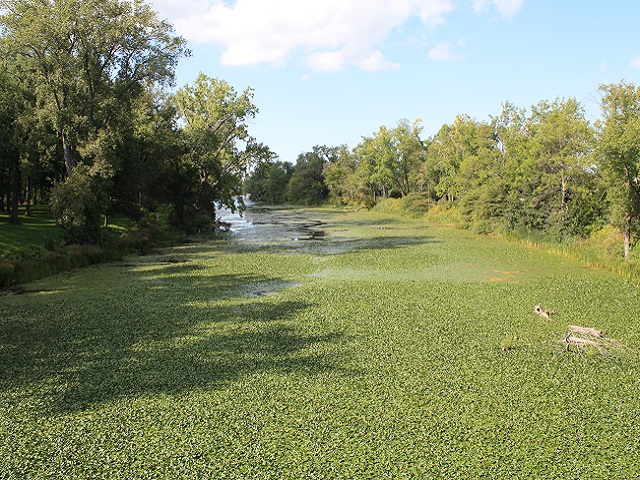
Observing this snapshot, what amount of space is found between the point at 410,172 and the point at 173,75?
1515 inches

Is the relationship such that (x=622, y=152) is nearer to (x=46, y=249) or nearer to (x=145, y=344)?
(x=145, y=344)

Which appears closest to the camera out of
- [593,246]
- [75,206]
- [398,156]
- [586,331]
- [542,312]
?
[586,331]

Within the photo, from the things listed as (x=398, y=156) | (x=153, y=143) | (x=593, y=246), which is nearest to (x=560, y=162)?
(x=593, y=246)

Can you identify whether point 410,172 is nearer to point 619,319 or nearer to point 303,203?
point 303,203

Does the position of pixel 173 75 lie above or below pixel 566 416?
above

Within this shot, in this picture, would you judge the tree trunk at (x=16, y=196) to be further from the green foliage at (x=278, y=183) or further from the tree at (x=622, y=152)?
the green foliage at (x=278, y=183)

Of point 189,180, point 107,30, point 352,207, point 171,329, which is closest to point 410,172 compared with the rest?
point 352,207

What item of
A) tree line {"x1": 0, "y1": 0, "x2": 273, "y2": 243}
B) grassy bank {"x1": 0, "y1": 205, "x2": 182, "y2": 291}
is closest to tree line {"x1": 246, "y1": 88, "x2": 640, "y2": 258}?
tree line {"x1": 0, "y1": 0, "x2": 273, "y2": 243}

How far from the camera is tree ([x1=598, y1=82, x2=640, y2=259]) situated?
1688 centimetres

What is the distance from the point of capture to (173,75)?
82.1 ft

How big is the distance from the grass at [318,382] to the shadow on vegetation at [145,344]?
5 cm

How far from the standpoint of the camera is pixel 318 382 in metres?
7.60

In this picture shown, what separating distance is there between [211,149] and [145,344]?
86.8ft

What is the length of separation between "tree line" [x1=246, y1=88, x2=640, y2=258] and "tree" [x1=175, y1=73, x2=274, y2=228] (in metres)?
2.09
